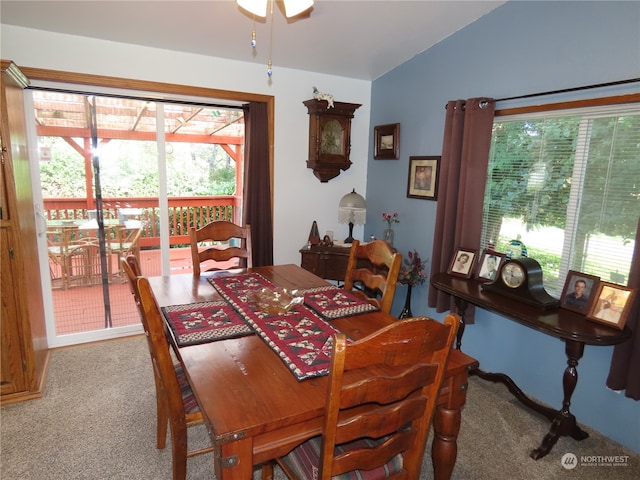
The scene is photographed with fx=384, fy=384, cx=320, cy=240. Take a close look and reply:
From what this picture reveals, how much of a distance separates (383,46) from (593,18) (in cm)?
142

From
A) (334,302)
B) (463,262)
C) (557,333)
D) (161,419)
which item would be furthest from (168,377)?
(463,262)

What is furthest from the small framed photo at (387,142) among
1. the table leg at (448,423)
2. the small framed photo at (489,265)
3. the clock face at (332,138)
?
the table leg at (448,423)

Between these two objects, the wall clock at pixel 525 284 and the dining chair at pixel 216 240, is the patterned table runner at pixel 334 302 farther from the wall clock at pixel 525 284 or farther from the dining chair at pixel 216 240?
the wall clock at pixel 525 284

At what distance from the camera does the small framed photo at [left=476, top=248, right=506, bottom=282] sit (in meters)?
2.49

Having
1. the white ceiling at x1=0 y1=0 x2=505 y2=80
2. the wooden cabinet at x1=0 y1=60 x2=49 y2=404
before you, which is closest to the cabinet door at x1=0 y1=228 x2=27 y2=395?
the wooden cabinet at x1=0 y1=60 x2=49 y2=404

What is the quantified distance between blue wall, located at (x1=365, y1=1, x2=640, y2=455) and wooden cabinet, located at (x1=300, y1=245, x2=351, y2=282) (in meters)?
0.61

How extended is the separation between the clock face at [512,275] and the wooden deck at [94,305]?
2747 millimetres

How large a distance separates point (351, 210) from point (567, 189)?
1749 millimetres

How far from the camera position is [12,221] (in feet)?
7.21

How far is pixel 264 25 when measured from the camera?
2648mm

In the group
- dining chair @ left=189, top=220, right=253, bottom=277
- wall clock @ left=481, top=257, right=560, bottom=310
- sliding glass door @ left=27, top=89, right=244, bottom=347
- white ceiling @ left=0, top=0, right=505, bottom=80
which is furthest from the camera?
sliding glass door @ left=27, top=89, right=244, bottom=347

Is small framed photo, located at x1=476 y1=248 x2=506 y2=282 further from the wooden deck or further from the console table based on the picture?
the wooden deck

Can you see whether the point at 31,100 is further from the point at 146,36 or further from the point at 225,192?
the point at 225,192

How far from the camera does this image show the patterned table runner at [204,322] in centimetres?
149
